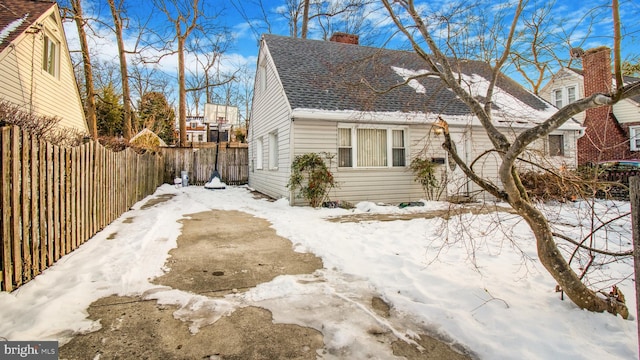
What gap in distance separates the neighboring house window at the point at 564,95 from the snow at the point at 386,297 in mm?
16482

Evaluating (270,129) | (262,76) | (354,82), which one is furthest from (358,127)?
(262,76)

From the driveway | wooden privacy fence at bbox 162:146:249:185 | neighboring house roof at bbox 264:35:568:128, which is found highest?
neighboring house roof at bbox 264:35:568:128

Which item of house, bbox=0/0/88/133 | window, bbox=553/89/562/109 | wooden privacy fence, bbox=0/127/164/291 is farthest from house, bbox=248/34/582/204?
window, bbox=553/89/562/109

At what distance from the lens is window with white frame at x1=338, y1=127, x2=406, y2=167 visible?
8867mm

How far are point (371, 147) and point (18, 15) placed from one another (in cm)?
965

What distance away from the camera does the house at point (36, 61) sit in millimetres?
7914

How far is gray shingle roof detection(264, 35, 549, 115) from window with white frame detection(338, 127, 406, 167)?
Result: 67cm

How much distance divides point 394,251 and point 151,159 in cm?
979

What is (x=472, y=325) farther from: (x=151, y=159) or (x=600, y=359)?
(x=151, y=159)

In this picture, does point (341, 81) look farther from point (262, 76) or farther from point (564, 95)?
point (564, 95)

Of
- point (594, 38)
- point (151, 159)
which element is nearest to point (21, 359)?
point (594, 38)

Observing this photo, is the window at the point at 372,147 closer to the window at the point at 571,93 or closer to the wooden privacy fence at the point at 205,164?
the wooden privacy fence at the point at 205,164

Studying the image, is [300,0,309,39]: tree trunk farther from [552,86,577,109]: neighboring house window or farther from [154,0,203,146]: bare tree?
[552,86,577,109]: neighboring house window

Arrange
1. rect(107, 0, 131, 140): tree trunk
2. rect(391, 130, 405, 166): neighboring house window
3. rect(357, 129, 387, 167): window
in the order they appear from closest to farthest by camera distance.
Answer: rect(357, 129, 387, 167): window → rect(391, 130, 405, 166): neighboring house window → rect(107, 0, 131, 140): tree trunk
